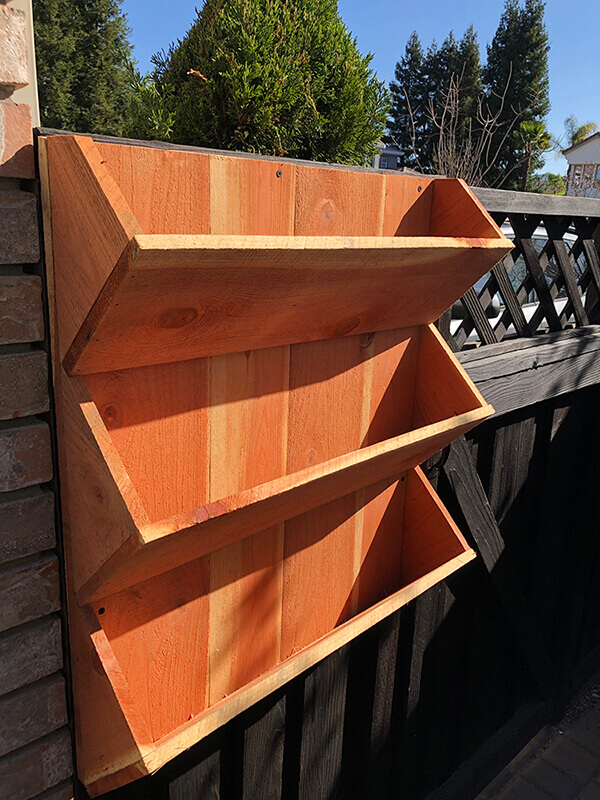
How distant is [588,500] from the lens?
3.07 m

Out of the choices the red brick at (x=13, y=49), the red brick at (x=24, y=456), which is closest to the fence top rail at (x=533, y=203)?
the red brick at (x=13, y=49)

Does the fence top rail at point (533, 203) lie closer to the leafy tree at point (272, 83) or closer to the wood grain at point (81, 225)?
the wood grain at point (81, 225)

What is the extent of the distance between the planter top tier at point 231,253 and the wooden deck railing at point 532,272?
563 mm

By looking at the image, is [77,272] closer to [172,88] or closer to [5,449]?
[5,449]

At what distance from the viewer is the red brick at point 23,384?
3.17ft

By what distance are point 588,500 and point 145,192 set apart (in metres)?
2.78

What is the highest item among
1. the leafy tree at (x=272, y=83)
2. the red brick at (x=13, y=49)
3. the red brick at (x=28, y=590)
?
the leafy tree at (x=272, y=83)

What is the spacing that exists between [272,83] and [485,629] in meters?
4.92

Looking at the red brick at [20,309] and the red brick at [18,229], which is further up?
the red brick at [18,229]

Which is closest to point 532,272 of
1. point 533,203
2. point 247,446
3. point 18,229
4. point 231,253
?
point 533,203

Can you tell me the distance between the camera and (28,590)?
107cm

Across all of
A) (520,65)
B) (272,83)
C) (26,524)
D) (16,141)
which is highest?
(520,65)

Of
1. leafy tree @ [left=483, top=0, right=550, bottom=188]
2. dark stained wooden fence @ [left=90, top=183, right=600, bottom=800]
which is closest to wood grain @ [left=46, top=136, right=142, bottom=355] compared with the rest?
dark stained wooden fence @ [left=90, top=183, right=600, bottom=800]

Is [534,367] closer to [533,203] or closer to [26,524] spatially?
[533,203]
